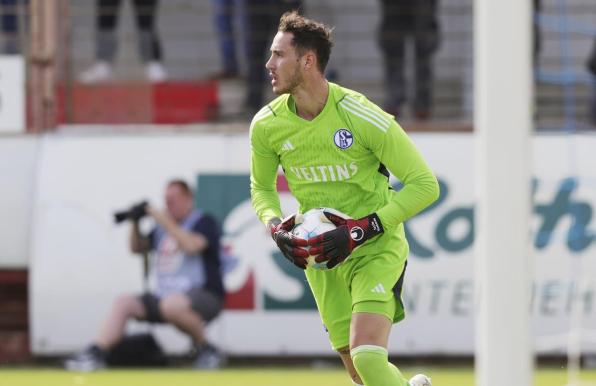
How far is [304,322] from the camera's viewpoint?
1145 cm

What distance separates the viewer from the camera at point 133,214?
449 inches

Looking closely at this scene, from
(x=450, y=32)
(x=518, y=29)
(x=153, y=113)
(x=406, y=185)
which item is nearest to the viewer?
(x=518, y=29)

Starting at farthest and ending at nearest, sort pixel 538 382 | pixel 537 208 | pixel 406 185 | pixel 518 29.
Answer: pixel 537 208
pixel 538 382
pixel 406 185
pixel 518 29

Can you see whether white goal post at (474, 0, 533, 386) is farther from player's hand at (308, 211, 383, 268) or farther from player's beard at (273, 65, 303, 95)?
player's beard at (273, 65, 303, 95)

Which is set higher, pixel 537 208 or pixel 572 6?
pixel 572 6

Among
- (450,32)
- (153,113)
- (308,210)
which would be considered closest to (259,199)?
(308,210)

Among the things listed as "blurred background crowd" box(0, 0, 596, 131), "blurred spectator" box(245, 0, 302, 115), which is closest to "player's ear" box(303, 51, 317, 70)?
"blurred background crowd" box(0, 0, 596, 131)

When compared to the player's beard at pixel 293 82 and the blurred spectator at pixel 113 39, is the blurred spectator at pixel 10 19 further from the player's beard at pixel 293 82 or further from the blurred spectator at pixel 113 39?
the player's beard at pixel 293 82

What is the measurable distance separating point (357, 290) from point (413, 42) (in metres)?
5.78

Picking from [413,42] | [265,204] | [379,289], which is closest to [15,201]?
[413,42]

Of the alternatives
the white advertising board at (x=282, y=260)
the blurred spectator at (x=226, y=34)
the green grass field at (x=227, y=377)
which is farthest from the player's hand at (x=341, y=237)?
the blurred spectator at (x=226, y=34)

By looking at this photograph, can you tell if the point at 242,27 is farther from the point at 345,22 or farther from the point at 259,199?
the point at 259,199

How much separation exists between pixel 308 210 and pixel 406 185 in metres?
0.51

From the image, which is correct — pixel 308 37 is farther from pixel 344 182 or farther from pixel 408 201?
pixel 408 201
